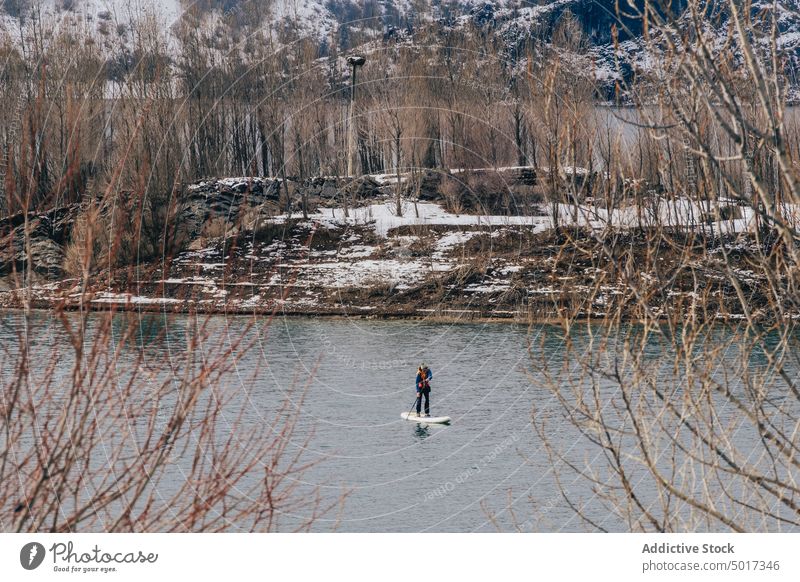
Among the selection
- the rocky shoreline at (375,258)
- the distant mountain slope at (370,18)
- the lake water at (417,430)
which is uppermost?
the distant mountain slope at (370,18)

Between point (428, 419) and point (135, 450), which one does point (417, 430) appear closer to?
point (428, 419)

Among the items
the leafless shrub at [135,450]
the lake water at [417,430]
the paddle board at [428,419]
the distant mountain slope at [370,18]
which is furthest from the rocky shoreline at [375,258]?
the paddle board at [428,419]

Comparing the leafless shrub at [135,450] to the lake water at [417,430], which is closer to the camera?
the leafless shrub at [135,450]

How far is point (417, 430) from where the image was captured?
22.7m

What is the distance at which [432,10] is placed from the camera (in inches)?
2749

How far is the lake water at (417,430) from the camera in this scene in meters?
16.4

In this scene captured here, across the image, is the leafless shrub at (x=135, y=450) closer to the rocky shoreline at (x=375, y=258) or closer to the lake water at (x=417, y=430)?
the lake water at (x=417, y=430)

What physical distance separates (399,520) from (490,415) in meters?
7.95

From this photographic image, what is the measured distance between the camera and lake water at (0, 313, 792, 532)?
16.4 m

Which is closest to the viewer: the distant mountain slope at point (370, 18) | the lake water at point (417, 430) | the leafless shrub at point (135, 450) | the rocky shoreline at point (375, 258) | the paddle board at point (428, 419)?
the leafless shrub at point (135, 450)

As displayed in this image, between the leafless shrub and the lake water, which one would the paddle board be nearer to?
the lake water

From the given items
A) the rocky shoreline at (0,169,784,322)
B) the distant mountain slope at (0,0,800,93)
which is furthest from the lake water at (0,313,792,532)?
the distant mountain slope at (0,0,800,93)

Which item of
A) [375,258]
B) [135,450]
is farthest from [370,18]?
[135,450]
